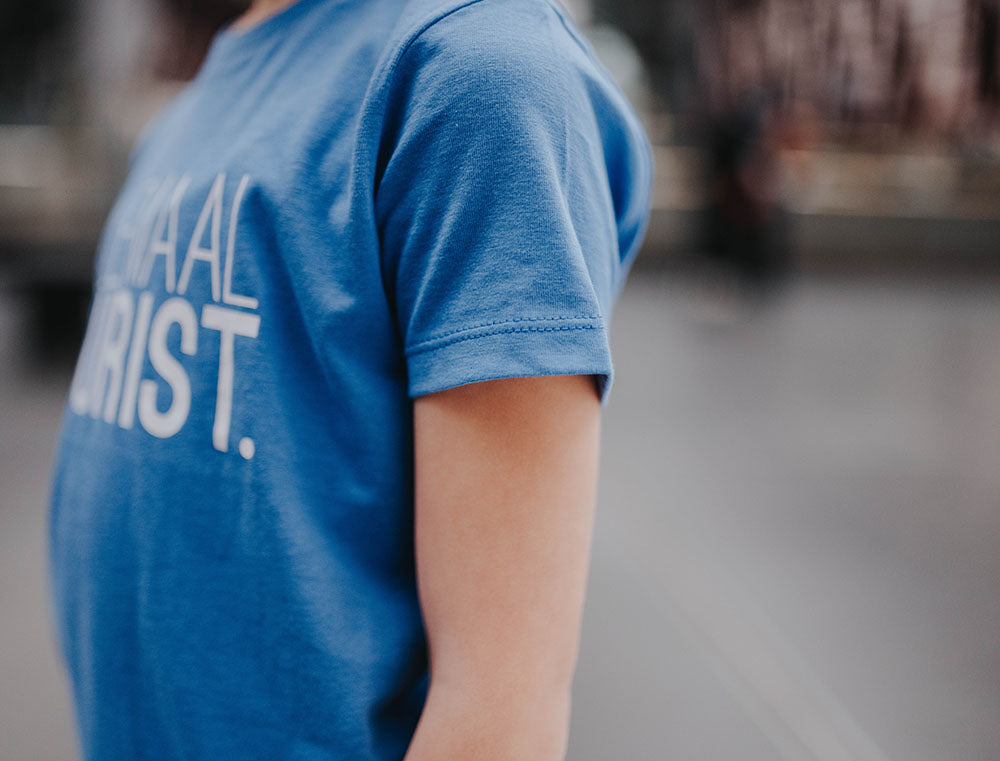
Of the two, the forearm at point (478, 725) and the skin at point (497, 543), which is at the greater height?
the skin at point (497, 543)

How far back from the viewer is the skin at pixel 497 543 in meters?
0.42

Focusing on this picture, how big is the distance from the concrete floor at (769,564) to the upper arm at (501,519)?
113cm

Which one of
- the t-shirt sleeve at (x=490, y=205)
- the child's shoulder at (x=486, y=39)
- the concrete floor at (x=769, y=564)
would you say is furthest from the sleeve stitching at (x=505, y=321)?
the concrete floor at (x=769, y=564)

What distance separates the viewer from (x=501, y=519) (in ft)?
1.39

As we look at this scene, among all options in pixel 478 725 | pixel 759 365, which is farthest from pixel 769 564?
pixel 759 365

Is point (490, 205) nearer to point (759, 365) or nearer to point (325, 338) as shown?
point (325, 338)

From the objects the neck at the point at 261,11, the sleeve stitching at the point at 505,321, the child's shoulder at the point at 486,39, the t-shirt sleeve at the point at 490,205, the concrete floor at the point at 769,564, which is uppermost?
the neck at the point at 261,11

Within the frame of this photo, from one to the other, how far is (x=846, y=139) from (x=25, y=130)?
7.94m

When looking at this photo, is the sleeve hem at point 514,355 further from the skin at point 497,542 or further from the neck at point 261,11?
the neck at point 261,11

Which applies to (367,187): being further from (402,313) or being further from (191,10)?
(191,10)

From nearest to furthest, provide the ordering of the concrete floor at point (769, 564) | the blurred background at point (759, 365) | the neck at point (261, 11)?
the neck at point (261, 11), the concrete floor at point (769, 564), the blurred background at point (759, 365)

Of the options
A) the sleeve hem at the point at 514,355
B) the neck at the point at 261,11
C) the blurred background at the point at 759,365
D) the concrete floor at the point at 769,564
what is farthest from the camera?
the blurred background at the point at 759,365

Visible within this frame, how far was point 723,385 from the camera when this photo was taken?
13.5 feet

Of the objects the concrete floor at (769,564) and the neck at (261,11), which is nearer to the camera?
the neck at (261,11)
